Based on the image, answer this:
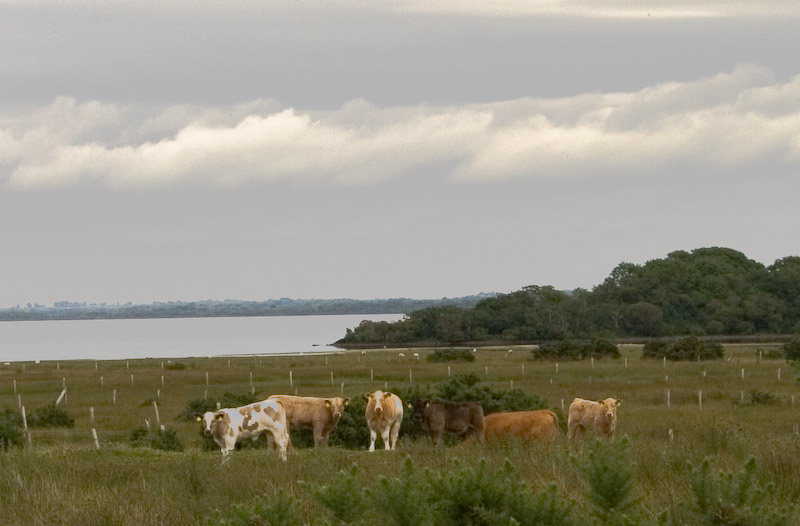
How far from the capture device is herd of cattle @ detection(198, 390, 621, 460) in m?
19.1

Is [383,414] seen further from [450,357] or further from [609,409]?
[450,357]

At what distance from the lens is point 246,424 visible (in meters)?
19.3

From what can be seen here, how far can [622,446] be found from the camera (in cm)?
768

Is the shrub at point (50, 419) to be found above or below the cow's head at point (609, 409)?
below

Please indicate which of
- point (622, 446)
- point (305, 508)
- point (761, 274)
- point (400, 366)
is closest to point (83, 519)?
point (305, 508)

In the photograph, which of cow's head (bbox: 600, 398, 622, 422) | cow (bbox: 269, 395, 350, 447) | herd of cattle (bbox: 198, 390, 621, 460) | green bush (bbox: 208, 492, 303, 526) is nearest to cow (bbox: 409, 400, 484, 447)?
herd of cattle (bbox: 198, 390, 621, 460)

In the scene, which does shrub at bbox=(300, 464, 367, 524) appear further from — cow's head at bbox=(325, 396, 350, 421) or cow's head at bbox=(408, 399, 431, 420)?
cow's head at bbox=(325, 396, 350, 421)

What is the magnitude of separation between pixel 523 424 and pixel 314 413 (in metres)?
4.29

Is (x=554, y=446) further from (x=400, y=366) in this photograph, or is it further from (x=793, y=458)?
(x=400, y=366)

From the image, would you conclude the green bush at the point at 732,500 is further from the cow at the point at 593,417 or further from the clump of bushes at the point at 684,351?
the clump of bushes at the point at 684,351

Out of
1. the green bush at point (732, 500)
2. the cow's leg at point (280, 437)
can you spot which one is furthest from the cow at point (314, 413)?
the green bush at point (732, 500)

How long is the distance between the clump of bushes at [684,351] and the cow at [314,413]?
51165mm

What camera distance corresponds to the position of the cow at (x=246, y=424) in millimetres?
18953

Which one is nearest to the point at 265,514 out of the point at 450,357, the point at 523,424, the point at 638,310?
the point at 523,424
